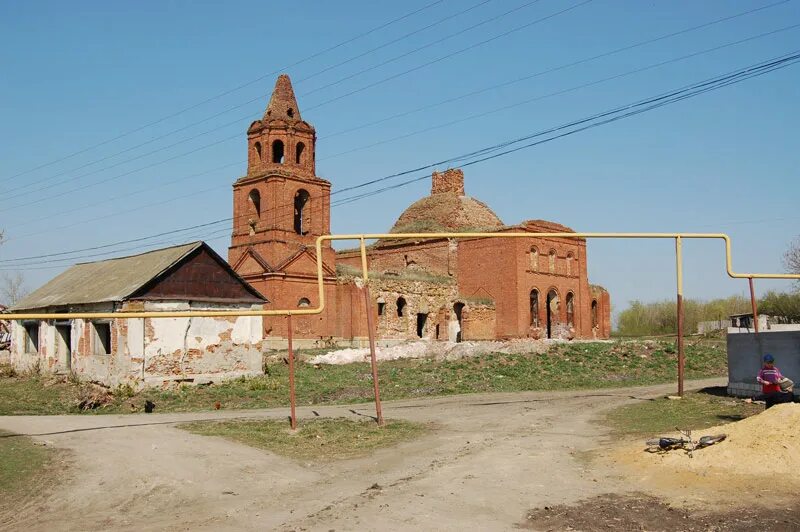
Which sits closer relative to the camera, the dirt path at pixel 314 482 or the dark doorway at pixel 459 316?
the dirt path at pixel 314 482

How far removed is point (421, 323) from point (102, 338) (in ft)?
85.5

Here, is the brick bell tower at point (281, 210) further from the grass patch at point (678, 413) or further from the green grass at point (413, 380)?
the grass patch at point (678, 413)

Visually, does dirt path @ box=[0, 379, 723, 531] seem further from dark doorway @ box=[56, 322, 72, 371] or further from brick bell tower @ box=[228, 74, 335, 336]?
brick bell tower @ box=[228, 74, 335, 336]

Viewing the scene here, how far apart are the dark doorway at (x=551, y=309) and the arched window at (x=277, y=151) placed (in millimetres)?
18367

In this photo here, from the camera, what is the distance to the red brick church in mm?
40750

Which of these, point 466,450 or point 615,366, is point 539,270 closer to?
point 615,366

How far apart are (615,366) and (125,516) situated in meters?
21.2

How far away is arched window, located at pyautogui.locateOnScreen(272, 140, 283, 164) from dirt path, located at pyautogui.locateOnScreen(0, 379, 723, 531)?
30519mm

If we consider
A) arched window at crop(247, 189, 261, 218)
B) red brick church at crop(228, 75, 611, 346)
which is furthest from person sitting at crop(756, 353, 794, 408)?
arched window at crop(247, 189, 261, 218)

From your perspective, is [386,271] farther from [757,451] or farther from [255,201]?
[757,451]

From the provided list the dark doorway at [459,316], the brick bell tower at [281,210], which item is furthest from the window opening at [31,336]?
the dark doorway at [459,316]

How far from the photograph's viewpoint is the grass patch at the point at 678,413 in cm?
1209

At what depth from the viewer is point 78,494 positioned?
8938 millimetres

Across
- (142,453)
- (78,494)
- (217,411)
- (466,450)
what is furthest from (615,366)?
(78,494)
